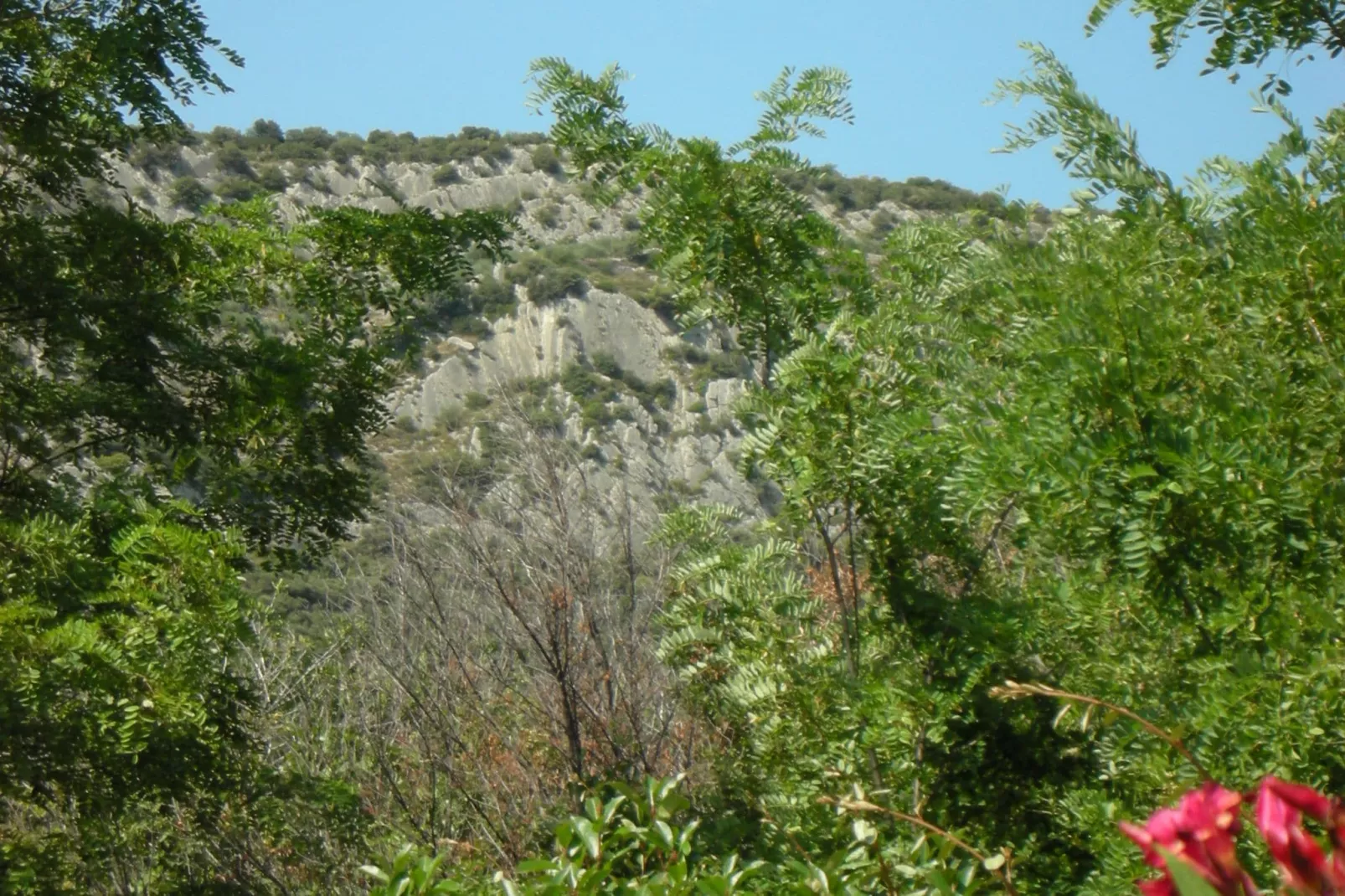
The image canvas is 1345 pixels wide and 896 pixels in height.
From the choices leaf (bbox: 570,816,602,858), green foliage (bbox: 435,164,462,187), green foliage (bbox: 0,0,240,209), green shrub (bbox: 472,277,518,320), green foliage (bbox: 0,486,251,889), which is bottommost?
leaf (bbox: 570,816,602,858)

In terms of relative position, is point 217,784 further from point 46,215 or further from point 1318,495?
point 1318,495

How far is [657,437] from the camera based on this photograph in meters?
24.7

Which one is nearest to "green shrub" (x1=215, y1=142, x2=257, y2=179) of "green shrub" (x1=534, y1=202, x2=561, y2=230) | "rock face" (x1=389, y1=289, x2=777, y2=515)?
"green shrub" (x1=534, y1=202, x2=561, y2=230)

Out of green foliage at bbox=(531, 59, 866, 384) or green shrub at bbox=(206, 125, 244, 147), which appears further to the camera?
green shrub at bbox=(206, 125, 244, 147)

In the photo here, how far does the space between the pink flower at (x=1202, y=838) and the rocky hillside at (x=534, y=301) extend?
8248 mm

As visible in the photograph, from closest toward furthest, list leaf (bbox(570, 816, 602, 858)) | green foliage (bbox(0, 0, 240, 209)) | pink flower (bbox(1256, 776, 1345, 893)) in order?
pink flower (bbox(1256, 776, 1345, 893))
leaf (bbox(570, 816, 602, 858))
green foliage (bbox(0, 0, 240, 209))

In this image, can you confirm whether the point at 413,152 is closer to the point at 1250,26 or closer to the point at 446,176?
the point at 446,176

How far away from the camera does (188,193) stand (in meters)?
34.9

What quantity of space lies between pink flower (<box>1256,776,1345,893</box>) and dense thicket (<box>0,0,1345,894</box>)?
77cm

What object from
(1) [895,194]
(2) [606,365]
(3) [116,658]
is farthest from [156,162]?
(3) [116,658]

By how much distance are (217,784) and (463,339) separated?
25.3 meters

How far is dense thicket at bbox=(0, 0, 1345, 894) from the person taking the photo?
103 inches

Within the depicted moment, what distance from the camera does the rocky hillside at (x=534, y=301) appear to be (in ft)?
73.6

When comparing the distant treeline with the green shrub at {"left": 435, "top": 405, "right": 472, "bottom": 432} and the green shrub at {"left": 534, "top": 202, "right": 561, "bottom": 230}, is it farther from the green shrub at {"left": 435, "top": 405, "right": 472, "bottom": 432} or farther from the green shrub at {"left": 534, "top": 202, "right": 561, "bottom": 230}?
the green shrub at {"left": 435, "top": 405, "right": 472, "bottom": 432}
